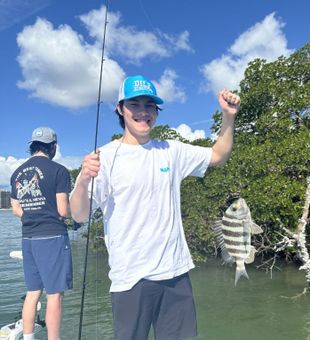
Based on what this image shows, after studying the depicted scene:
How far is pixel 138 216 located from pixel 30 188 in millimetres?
1699

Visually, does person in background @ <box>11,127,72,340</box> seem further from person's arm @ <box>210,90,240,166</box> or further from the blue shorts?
person's arm @ <box>210,90,240,166</box>

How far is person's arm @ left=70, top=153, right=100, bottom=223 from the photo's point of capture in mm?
2264

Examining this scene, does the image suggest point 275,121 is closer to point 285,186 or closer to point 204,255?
point 285,186

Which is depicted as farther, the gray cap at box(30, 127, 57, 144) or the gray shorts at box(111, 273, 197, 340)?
the gray cap at box(30, 127, 57, 144)

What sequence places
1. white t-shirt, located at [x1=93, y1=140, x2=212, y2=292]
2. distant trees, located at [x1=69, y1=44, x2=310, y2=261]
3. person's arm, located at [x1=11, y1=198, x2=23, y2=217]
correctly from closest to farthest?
white t-shirt, located at [x1=93, y1=140, x2=212, y2=292], person's arm, located at [x1=11, y1=198, x2=23, y2=217], distant trees, located at [x1=69, y1=44, x2=310, y2=261]

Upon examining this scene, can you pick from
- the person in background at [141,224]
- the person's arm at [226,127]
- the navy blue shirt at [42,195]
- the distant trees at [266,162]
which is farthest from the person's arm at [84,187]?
the distant trees at [266,162]

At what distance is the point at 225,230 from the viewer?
3.23 m

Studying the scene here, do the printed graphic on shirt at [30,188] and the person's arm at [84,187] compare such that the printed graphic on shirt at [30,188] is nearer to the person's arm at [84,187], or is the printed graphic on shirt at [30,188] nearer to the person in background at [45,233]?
the person in background at [45,233]

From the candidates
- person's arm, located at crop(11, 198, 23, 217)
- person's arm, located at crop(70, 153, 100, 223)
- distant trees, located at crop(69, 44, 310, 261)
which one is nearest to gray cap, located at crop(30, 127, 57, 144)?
person's arm, located at crop(11, 198, 23, 217)

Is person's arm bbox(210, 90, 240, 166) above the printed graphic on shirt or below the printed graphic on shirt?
above

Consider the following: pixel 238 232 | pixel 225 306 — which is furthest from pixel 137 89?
pixel 225 306

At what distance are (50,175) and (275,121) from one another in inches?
331

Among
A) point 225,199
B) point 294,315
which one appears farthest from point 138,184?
point 225,199

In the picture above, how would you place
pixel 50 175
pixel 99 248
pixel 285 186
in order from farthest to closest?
1. pixel 99 248
2. pixel 285 186
3. pixel 50 175
